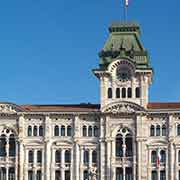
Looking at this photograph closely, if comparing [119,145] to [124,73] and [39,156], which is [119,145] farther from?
[39,156]

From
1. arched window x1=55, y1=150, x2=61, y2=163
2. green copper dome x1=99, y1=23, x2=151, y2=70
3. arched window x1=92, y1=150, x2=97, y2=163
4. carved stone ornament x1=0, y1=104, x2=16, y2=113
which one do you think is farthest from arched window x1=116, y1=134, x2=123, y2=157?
carved stone ornament x1=0, y1=104, x2=16, y2=113

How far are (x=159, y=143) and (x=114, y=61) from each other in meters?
12.4

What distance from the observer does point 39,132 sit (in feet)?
371

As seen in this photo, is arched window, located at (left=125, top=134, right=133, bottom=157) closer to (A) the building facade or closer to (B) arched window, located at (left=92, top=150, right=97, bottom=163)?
(A) the building facade

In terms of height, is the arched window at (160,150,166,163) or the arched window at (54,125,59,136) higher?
the arched window at (54,125,59,136)

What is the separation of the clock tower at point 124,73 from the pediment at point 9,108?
1139 cm

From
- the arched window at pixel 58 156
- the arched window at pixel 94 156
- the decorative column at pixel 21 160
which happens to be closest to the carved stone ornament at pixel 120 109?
the arched window at pixel 94 156

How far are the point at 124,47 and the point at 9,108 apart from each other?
17.6 m

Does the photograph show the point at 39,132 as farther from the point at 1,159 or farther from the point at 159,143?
the point at 159,143

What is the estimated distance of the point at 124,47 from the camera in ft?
373

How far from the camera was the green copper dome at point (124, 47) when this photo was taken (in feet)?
371

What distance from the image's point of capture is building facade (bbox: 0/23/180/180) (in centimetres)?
11062

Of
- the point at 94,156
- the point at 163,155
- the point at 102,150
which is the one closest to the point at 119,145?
the point at 102,150

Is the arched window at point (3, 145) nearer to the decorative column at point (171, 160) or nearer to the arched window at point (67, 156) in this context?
the arched window at point (67, 156)
